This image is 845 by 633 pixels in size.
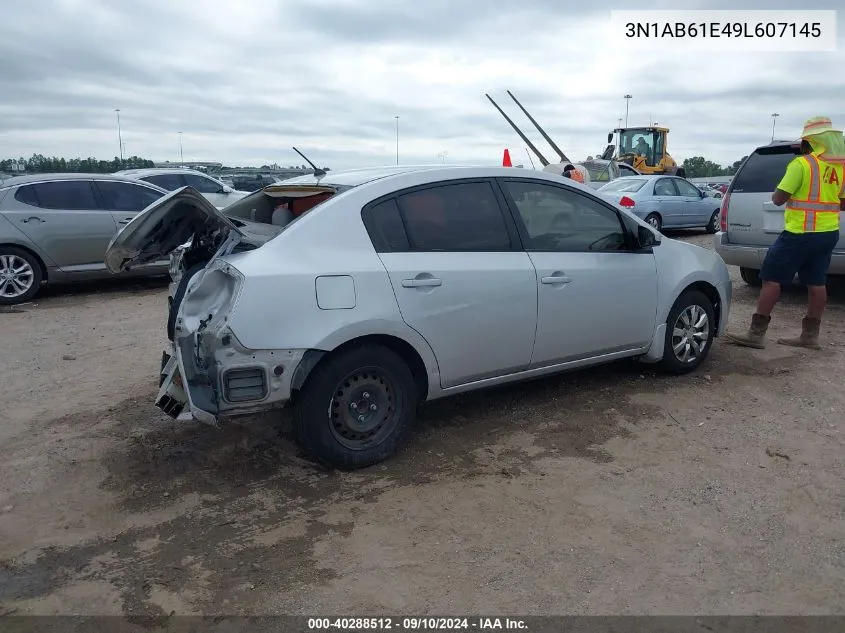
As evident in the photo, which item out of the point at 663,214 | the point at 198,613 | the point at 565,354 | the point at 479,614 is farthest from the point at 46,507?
the point at 663,214

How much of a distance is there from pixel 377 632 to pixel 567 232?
298cm

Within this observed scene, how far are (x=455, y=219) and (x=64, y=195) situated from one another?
7.07 m

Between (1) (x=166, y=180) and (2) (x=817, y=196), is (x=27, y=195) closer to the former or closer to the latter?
(1) (x=166, y=180)

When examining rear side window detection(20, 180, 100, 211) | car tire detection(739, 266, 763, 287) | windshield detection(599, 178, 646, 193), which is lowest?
car tire detection(739, 266, 763, 287)

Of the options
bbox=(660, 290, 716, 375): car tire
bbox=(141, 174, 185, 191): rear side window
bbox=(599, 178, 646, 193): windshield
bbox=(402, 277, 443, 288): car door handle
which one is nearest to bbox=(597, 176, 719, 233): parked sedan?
bbox=(599, 178, 646, 193): windshield

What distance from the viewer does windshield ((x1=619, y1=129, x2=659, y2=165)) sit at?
24.6 m

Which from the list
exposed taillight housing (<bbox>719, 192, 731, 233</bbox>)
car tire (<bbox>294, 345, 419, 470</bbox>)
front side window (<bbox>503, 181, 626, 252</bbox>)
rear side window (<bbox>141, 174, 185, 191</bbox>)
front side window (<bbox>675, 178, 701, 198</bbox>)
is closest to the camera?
car tire (<bbox>294, 345, 419, 470</bbox>)

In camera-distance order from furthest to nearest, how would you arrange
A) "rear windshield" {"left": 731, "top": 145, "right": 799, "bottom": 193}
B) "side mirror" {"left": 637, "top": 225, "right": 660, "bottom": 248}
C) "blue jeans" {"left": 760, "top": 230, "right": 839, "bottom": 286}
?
1. "rear windshield" {"left": 731, "top": 145, "right": 799, "bottom": 193}
2. "blue jeans" {"left": 760, "top": 230, "right": 839, "bottom": 286}
3. "side mirror" {"left": 637, "top": 225, "right": 660, "bottom": 248}

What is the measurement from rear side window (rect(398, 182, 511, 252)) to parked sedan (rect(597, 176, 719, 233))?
1134cm

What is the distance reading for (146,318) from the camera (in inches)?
316

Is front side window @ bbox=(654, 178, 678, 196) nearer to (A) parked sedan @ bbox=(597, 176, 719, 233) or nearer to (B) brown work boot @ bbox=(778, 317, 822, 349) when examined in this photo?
(A) parked sedan @ bbox=(597, 176, 719, 233)

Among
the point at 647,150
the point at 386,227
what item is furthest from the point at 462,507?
the point at 647,150

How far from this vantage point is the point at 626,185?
52.2 feet

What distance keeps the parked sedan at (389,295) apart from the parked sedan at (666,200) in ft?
35.5
